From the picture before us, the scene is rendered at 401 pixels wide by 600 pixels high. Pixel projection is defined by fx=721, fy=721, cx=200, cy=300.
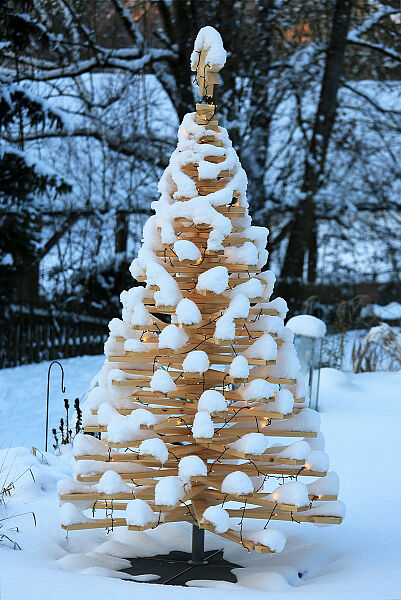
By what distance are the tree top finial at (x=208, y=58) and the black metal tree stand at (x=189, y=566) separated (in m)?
2.00

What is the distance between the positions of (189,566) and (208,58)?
226 centimetres

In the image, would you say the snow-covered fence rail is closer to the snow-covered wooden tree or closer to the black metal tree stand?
the black metal tree stand

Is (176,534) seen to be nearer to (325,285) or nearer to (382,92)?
(325,285)

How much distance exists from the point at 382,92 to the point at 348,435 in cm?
1082

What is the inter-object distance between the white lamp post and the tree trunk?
6.35 metres

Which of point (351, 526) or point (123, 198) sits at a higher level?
point (123, 198)

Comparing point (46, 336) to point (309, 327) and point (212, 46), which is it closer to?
point (309, 327)

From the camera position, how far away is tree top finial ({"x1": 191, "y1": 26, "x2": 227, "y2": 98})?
3234mm

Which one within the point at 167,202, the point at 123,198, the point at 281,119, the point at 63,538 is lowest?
the point at 63,538

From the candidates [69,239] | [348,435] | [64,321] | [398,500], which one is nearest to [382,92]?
[69,239]

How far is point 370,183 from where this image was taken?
45.4 ft

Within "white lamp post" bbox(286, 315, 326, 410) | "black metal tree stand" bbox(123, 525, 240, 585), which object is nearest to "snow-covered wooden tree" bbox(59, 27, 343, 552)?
"black metal tree stand" bbox(123, 525, 240, 585)

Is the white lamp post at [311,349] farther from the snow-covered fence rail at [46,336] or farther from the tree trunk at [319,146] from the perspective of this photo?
the tree trunk at [319,146]

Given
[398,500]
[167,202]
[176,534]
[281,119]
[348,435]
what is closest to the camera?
[167,202]
